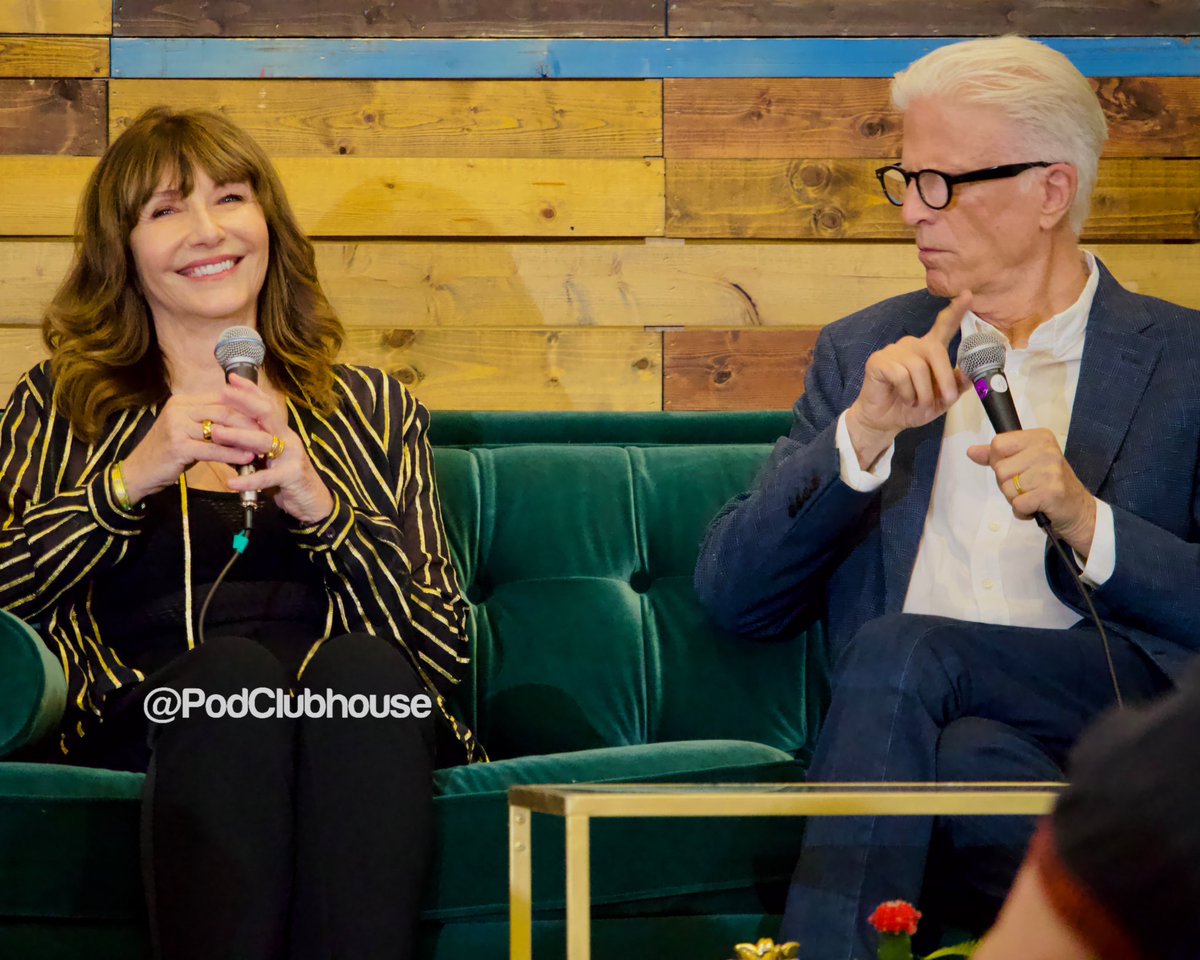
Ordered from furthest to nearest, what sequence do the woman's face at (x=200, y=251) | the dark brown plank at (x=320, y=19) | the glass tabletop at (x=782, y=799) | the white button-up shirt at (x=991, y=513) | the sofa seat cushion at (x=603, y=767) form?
the dark brown plank at (x=320, y=19) → the woman's face at (x=200, y=251) → the white button-up shirt at (x=991, y=513) → the sofa seat cushion at (x=603, y=767) → the glass tabletop at (x=782, y=799)

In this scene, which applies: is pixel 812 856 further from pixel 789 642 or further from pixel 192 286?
pixel 192 286

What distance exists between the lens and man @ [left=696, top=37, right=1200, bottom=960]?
4.80 ft

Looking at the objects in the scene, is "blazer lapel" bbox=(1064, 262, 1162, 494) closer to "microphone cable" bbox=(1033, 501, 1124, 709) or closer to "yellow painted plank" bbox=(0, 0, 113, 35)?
"microphone cable" bbox=(1033, 501, 1124, 709)

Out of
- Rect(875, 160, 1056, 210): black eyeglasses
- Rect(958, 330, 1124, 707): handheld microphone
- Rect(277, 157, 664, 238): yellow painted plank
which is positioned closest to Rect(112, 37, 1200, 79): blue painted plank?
Rect(277, 157, 664, 238): yellow painted plank

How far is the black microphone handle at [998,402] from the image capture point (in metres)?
1.54

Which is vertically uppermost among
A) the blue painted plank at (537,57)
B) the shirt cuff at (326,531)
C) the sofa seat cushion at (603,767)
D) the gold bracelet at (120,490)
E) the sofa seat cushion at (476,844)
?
the blue painted plank at (537,57)

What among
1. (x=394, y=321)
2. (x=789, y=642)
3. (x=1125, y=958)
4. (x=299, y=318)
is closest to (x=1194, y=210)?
(x=789, y=642)

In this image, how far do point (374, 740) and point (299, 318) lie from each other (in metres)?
0.72

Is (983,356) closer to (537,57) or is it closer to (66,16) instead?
(537,57)

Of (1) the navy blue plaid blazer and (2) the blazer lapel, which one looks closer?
(1) the navy blue plaid blazer

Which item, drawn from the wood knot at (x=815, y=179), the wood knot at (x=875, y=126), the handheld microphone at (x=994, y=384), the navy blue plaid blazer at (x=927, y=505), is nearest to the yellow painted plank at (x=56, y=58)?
the wood knot at (x=815, y=179)

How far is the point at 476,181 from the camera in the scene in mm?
2592

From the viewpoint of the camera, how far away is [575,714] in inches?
81.1
